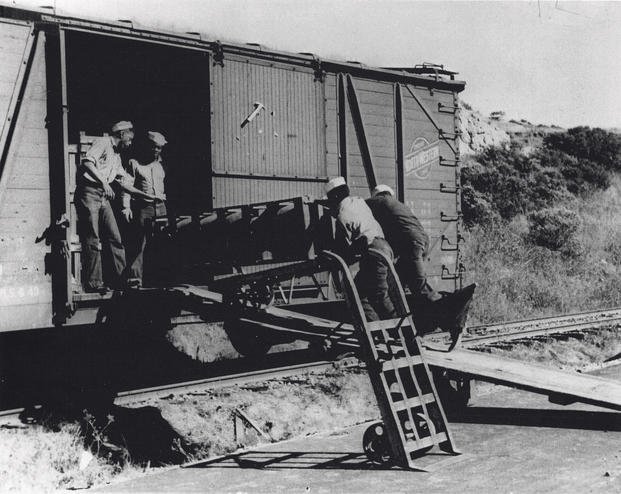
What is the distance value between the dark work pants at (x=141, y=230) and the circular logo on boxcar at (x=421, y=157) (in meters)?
3.78

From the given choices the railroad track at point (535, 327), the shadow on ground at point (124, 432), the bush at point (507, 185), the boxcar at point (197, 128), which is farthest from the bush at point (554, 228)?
the shadow on ground at point (124, 432)

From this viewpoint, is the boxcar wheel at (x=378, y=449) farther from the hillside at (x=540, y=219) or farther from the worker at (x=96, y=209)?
the hillside at (x=540, y=219)

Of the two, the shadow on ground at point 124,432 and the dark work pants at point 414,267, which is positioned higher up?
the dark work pants at point 414,267

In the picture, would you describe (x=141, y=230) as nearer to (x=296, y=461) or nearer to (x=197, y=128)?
(x=197, y=128)

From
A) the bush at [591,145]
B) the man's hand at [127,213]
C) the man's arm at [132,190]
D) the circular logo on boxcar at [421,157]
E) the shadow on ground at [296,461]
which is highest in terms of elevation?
the bush at [591,145]

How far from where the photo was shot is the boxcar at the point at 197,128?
7.00 metres

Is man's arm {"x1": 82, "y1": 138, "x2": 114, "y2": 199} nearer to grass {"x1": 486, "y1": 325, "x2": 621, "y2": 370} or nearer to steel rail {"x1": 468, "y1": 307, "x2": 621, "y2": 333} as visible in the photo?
grass {"x1": 486, "y1": 325, "x2": 621, "y2": 370}

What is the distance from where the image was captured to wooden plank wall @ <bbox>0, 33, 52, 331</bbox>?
6.83 metres

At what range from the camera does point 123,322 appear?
7.69 m

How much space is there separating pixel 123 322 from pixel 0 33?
9.95ft

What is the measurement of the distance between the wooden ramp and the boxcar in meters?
3.18

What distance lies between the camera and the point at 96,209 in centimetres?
800

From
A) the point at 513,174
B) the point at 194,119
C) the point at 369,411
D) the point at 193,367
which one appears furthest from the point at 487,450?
the point at 513,174

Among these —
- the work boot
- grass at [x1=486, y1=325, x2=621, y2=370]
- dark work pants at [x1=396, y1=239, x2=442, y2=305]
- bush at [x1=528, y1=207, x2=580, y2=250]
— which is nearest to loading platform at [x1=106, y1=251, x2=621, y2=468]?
the work boot
